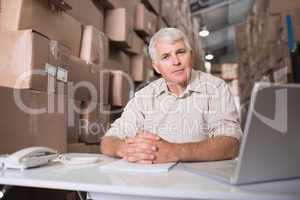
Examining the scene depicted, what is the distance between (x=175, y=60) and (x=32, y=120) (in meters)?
0.59

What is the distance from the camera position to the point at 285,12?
2621 millimetres

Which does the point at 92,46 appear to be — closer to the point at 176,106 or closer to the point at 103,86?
the point at 103,86

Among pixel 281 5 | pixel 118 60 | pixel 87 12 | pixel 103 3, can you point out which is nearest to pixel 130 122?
pixel 87 12

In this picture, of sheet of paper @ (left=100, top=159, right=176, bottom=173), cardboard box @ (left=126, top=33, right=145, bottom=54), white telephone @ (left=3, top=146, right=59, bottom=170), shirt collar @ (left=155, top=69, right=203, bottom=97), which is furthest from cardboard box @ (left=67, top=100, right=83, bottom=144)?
cardboard box @ (left=126, top=33, right=145, bottom=54)

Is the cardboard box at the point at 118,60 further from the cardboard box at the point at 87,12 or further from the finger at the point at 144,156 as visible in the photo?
the finger at the point at 144,156

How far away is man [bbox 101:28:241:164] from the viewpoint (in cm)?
129

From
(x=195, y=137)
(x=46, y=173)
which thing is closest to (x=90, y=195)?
(x=46, y=173)

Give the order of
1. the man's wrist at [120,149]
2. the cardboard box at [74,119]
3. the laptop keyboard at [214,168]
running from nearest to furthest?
the laptop keyboard at [214,168], the man's wrist at [120,149], the cardboard box at [74,119]

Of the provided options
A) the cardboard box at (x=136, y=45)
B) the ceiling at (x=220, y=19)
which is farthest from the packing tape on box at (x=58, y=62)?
the ceiling at (x=220, y=19)

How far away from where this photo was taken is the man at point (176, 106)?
1288 mm

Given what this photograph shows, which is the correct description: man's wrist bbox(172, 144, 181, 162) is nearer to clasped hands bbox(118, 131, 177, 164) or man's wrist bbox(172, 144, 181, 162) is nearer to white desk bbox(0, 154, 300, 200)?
clasped hands bbox(118, 131, 177, 164)

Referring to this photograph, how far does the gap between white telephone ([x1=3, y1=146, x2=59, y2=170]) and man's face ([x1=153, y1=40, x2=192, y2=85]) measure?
0.63 metres

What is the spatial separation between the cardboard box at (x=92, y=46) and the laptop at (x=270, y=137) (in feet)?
4.31

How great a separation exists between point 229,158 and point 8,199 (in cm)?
71
